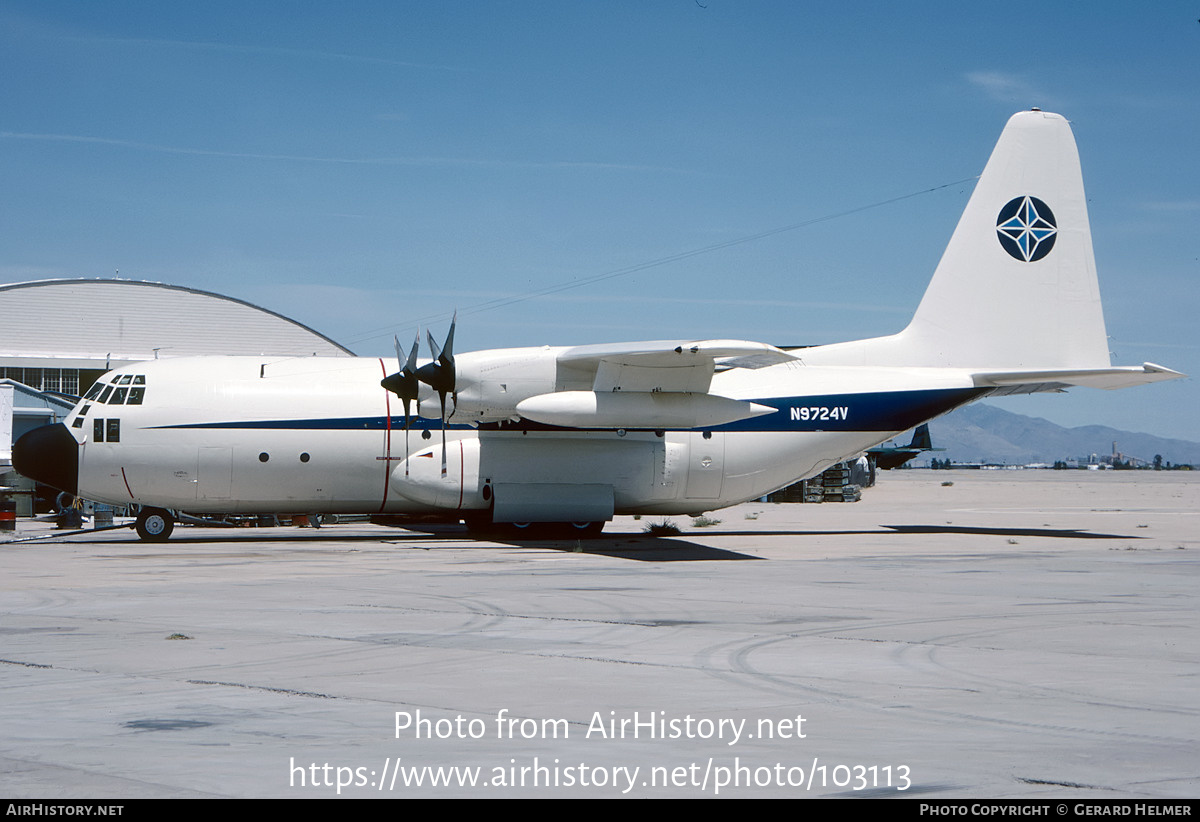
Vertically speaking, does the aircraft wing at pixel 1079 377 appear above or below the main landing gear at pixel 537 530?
above

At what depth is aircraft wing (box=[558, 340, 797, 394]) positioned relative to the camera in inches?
984

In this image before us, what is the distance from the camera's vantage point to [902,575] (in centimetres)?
2042

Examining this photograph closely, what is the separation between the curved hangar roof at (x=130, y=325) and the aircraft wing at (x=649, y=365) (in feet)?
151

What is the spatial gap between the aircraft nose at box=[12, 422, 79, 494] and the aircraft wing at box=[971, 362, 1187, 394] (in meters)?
23.2

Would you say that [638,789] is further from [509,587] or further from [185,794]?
[509,587]

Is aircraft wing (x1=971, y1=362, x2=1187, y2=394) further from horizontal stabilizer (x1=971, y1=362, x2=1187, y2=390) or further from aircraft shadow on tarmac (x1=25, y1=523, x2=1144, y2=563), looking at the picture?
aircraft shadow on tarmac (x1=25, y1=523, x2=1144, y2=563)

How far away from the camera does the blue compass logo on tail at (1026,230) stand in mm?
32125

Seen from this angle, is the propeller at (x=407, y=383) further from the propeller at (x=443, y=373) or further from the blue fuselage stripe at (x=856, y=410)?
the blue fuselage stripe at (x=856, y=410)

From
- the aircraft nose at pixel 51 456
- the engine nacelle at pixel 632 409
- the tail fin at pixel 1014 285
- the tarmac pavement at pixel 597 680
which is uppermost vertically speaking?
the tail fin at pixel 1014 285

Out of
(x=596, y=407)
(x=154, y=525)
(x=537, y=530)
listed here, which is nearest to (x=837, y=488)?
(x=537, y=530)

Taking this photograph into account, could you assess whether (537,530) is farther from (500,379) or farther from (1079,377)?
(1079,377)

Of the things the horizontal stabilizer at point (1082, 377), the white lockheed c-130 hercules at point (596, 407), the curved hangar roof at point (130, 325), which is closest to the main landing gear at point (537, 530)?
the white lockheed c-130 hercules at point (596, 407)

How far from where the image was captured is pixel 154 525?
29719mm
